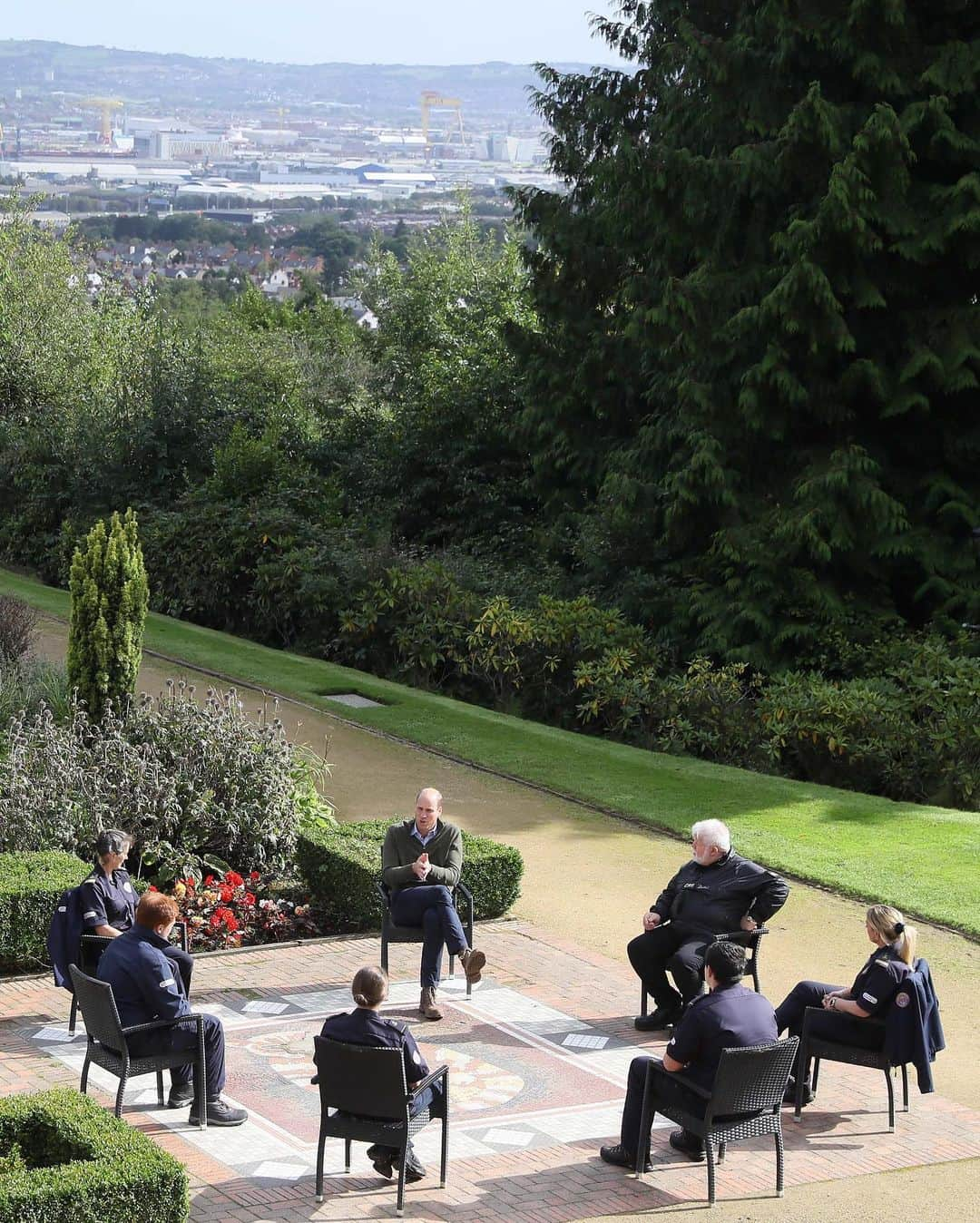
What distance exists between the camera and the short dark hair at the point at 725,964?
7.73 m

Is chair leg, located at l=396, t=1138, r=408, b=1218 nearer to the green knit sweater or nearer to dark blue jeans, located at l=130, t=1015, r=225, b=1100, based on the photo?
dark blue jeans, located at l=130, t=1015, r=225, b=1100

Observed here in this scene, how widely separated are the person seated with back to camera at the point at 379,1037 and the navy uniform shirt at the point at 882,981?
2.42 m

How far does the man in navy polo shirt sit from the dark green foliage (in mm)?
7653

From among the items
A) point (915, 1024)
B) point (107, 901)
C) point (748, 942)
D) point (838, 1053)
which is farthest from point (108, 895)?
point (915, 1024)

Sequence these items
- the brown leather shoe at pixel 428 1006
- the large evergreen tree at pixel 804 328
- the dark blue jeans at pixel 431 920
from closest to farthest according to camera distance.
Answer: the brown leather shoe at pixel 428 1006 < the dark blue jeans at pixel 431 920 < the large evergreen tree at pixel 804 328

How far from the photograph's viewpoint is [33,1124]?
7.15 meters

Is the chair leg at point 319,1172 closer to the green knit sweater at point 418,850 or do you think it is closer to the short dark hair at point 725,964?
the short dark hair at point 725,964

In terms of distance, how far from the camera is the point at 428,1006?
977cm

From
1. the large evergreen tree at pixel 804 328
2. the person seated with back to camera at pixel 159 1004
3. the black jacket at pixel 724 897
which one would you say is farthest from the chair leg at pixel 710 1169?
the large evergreen tree at pixel 804 328

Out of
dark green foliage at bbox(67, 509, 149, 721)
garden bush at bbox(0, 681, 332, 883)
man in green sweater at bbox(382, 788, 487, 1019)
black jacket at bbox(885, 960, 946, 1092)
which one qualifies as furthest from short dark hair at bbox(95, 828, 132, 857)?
dark green foliage at bbox(67, 509, 149, 721)

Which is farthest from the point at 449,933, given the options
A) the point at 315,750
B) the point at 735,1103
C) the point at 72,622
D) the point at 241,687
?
the point at 241,687

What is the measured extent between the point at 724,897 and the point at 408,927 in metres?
2.06

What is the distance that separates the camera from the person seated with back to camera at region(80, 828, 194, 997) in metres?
9.31

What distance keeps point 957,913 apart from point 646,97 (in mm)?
17015
